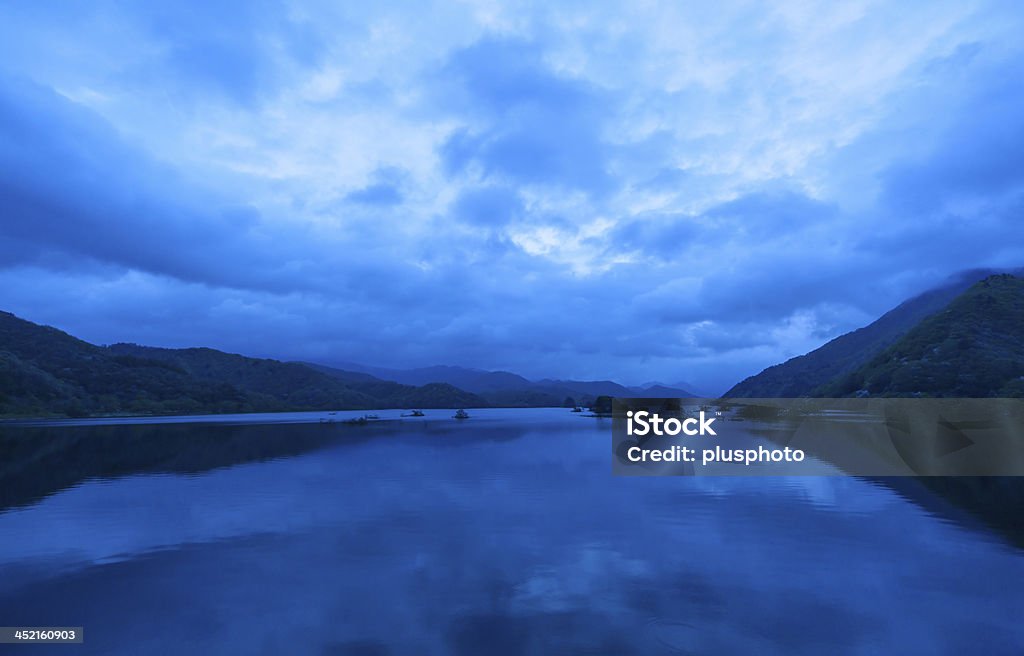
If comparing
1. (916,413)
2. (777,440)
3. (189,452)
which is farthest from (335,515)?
(916,413)

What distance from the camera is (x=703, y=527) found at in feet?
115

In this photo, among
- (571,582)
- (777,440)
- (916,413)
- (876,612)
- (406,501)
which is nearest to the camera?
(876,612)

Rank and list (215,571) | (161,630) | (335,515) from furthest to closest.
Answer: (335,515)
(215,571)
(161,630)

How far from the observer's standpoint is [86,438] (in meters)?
108

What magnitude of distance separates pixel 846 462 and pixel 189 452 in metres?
94.4

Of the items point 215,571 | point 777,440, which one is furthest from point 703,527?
point 777,440

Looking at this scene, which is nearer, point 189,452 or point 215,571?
point 215,571

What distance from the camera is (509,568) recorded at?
85.0ft

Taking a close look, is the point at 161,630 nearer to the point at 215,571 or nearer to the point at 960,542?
the point at 215,571

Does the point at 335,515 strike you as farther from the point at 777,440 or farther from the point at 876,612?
the point at 777,440

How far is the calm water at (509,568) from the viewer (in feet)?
60.8

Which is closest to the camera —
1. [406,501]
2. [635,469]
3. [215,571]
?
[215,571]

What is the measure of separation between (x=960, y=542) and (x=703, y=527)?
13932 millimetres

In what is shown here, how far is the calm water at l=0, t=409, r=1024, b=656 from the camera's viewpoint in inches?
730
